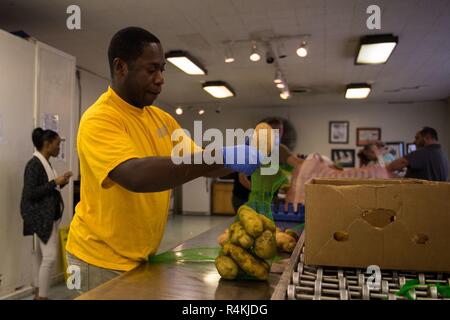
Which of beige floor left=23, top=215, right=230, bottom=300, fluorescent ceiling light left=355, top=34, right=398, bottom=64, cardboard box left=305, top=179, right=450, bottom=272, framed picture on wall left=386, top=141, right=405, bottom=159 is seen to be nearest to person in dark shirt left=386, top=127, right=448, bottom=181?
fluorescent ceiling light left=355, top=34, right=398, bottom=64

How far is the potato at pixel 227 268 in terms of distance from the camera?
36.7 inches

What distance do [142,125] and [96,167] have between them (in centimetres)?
25

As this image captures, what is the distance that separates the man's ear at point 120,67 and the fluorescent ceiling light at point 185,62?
2.98 m

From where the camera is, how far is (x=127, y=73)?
3.53 feet

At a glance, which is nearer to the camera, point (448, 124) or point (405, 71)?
point (405, 71)

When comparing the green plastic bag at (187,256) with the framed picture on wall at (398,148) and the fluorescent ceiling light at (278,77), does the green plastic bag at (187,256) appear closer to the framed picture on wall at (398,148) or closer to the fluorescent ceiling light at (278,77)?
the fluorescent ceiling light at (278,77)

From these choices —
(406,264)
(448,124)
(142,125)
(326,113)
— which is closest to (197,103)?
(326,113)

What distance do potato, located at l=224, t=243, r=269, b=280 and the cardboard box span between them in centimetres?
15

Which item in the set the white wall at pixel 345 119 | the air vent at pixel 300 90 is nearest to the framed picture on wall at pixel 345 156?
the white wall at pixel 345 119

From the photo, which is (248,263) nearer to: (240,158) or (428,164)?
(240,158)

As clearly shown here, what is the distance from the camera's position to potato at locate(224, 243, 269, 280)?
0.91m

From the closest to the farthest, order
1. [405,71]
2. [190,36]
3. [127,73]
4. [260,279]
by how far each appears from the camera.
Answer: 1. [260,279]
2. [127,73]
3. [190,36]
4. [405,71]

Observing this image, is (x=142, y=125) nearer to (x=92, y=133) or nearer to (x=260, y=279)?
(x=92, y=133)

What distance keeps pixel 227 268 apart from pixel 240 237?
0.29ft
